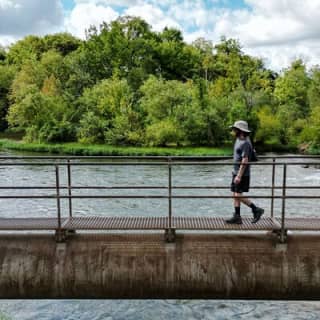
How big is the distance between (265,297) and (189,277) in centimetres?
Answer: 102

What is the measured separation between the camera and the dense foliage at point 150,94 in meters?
47.2

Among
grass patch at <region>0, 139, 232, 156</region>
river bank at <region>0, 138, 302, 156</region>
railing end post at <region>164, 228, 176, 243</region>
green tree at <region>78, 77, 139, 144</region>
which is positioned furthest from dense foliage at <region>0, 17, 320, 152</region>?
railing end post at <region>164, 228, 176, 243</region>

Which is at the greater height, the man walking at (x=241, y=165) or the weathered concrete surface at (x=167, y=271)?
the man walking at (x=241, y=165)

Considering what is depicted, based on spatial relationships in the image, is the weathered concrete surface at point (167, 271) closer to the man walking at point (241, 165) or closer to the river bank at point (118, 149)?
the man walking at point (241, 165)

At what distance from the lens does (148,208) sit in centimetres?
2000

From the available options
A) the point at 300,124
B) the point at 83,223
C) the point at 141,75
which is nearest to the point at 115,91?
the point at 141,75

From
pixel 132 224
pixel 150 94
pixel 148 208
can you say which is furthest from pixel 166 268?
pixel 150 94

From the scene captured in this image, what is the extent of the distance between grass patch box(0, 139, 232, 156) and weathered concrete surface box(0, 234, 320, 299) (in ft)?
115

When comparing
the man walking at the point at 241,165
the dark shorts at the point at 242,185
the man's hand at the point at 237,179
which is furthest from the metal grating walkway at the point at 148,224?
the man's hand at the point at 237,179

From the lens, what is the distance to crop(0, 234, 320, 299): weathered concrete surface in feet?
18.3

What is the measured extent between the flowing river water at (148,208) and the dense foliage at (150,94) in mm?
12916

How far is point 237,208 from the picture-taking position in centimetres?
635

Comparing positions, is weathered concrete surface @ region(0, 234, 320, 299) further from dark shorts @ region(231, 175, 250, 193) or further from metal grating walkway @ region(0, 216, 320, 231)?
dark shorts @ region(231, 175, 250, 193)

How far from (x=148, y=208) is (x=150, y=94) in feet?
109
